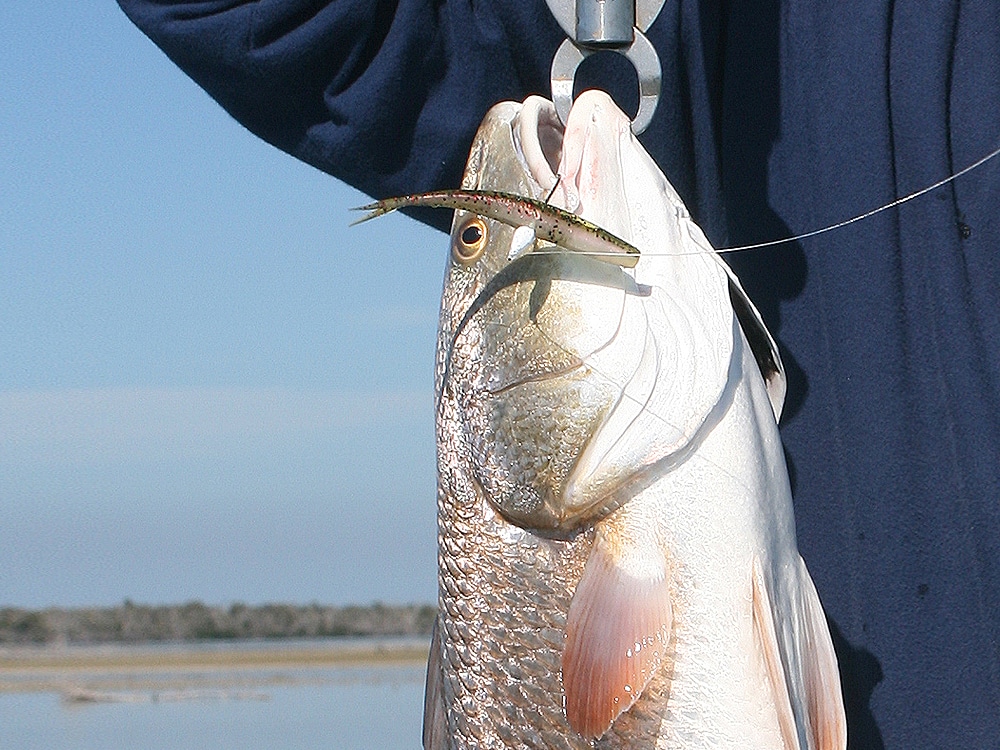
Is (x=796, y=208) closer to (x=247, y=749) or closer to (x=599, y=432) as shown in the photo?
(x=599, y=432)

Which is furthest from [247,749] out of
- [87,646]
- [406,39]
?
[87,646]

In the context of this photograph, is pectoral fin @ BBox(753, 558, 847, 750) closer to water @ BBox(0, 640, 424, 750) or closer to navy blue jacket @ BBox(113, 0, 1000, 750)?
navy blue jacket @ BBox(113, 0, 1000, 750)

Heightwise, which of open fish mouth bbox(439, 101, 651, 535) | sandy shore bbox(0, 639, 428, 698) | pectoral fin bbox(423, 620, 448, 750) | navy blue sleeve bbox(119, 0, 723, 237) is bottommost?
sandy shore bbox(0, 639, 428, 698)

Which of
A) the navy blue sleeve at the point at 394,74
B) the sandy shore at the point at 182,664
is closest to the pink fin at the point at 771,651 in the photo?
the navy blue sleeve at the point at 394,74

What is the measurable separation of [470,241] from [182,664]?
2753cm

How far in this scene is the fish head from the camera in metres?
1.94

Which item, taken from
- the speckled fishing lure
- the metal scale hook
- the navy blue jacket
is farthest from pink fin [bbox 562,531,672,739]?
the metal scale hook

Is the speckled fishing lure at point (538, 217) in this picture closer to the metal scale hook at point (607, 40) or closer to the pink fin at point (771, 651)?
the metal scale hook at point (607, 40)

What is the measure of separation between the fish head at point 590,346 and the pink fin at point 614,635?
9 cm

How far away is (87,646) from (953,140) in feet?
108

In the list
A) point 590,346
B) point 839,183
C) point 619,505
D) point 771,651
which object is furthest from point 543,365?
point 839,183

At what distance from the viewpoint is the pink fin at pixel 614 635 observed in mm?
1866

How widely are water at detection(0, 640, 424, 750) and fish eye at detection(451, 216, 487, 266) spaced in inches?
572

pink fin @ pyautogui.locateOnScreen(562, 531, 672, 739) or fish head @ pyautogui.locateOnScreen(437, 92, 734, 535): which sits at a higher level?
fish head @ pyautogui.locateOnScreen(437, 92, 734, 535)
